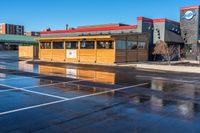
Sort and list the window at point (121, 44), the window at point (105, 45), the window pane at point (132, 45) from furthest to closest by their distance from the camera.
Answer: the window pane at point (132, 45), the window at point (121, 44), the window at point (105, 45)

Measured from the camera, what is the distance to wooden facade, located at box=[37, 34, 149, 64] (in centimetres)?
3058

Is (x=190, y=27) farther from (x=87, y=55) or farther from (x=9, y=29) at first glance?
(x=9, y=29)

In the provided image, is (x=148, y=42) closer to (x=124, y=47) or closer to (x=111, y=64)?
(x=124, y=47)

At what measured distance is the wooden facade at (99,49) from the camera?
30.6 meters

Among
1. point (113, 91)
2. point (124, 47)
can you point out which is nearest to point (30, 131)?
point (113, 91)

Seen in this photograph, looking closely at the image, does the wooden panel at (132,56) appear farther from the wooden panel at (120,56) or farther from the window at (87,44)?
the window at (87,44)

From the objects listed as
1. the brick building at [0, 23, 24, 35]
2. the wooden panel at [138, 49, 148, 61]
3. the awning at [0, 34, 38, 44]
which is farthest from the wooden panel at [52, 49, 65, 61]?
the brick building at [0, 23, 24, 35]

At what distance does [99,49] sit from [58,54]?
7034 mm

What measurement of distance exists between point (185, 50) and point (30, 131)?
35227 mm

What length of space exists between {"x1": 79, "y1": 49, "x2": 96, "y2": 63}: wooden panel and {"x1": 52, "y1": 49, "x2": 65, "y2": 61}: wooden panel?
3.15 meters

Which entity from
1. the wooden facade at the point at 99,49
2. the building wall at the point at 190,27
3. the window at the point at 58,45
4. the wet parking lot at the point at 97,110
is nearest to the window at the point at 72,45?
the wooden facade at the point at 99,49

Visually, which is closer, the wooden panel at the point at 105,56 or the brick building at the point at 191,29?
the wooden panel at the point at 105,56

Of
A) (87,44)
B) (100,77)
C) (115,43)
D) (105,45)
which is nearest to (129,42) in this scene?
(115,43)

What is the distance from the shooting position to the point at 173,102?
10.2 m
